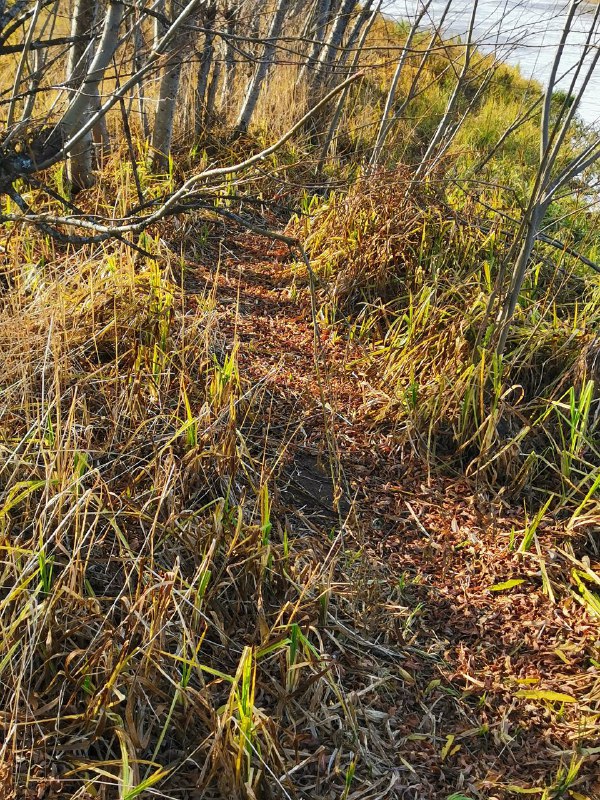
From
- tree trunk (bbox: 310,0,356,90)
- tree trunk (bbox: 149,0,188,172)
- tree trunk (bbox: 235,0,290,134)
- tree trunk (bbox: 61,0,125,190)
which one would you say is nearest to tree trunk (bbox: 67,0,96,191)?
tree trunk (bbox: 61,0,125,190)

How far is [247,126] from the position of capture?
5355mm

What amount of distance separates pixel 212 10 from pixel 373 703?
156 inches

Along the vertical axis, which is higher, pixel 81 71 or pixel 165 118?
pixel 81 71

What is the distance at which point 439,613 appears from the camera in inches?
84.9

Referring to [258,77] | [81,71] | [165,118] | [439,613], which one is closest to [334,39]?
[258,77]

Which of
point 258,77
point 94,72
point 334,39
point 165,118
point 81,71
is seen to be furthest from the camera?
point 334,39

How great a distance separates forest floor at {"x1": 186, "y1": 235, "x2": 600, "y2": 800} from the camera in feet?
5.76

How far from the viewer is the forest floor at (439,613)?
176 centimetres

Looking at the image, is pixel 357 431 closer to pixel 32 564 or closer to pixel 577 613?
pixel 577 613

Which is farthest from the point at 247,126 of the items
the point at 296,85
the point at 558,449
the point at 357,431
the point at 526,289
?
the point at 558,449

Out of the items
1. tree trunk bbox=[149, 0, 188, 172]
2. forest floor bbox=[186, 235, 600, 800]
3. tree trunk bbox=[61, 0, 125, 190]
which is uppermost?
tree trunk bbox=[61, 0, 125, 190]

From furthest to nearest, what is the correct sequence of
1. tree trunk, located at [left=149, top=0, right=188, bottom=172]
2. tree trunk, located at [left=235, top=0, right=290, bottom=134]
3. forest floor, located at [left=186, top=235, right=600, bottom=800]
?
tree trunk, located at [left=235, top=0, right=290, bottom=134] → tree trunk, located at [left=149, top=0, right=188, bottom=172] → forest floor, located at [left=186, top=235, right=600, bottom=800]

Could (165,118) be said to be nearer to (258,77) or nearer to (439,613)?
(258,77)

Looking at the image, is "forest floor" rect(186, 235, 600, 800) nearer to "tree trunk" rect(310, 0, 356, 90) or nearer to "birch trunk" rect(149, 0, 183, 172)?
Result: "birch trunk" rect(149, 0, 183, 172)
